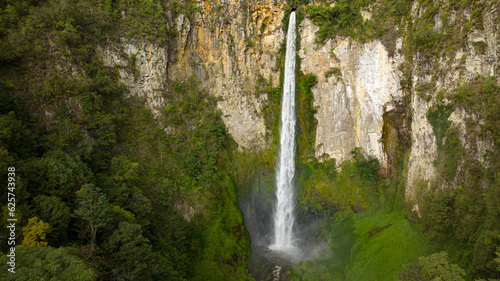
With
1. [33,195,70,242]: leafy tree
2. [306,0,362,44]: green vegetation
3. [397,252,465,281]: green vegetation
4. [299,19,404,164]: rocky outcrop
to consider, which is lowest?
[397,252,465,281]: green vegetation

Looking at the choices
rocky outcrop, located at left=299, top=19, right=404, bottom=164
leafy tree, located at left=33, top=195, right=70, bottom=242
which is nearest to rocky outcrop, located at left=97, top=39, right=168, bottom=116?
leafy tree, located at left=33, top=195, right=70, bottom=242

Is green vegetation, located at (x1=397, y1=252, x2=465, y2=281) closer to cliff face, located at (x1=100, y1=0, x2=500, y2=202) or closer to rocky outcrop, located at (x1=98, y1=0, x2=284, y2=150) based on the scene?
cliff face, located at (x1=100, y1=0, x2=500, y2=202)

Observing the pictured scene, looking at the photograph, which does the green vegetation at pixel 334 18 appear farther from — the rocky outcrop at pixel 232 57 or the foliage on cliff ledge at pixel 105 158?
the foliage on cliff ledge at pixel 105 158

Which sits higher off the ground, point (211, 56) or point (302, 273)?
point (211, 56)

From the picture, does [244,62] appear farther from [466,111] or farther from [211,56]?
[466,111]

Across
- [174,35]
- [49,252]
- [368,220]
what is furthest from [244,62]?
[49,252]

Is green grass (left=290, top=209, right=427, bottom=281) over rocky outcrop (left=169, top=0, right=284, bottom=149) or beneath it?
beneath

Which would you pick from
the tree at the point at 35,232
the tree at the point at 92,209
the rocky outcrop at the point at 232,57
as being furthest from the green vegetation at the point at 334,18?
the tree at the point at 35,232
